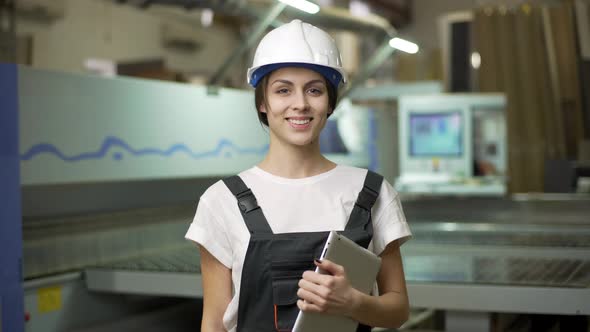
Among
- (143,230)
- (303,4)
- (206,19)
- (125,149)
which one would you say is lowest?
(143,230)

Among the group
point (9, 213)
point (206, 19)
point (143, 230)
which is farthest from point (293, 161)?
point (206, 19)

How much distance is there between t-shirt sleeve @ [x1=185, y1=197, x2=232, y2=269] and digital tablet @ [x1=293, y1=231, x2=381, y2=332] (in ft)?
0.70

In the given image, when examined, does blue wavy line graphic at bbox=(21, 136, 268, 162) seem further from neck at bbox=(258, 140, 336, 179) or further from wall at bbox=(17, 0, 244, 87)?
wall at bbox=(17, 0, 244, 87)

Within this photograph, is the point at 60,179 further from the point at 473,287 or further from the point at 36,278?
the point at 473,287

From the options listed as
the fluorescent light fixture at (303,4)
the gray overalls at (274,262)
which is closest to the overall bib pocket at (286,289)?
the gray overalls at (274,262)

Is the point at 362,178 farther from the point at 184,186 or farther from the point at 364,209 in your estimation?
the point at 184,186

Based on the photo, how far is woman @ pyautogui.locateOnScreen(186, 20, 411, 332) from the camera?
147cm

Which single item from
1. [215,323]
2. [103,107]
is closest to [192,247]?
[103,107]

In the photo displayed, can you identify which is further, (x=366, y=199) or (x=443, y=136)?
(x=443, y=136)

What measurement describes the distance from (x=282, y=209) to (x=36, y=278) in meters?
1.85

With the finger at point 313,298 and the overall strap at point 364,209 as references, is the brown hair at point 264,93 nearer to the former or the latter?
the overall strap at point 364,209

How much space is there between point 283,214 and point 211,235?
0.16 metres

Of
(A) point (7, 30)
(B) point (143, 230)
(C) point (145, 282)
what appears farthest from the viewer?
(A) point (7, 30)

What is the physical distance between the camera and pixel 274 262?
147 centimetres
